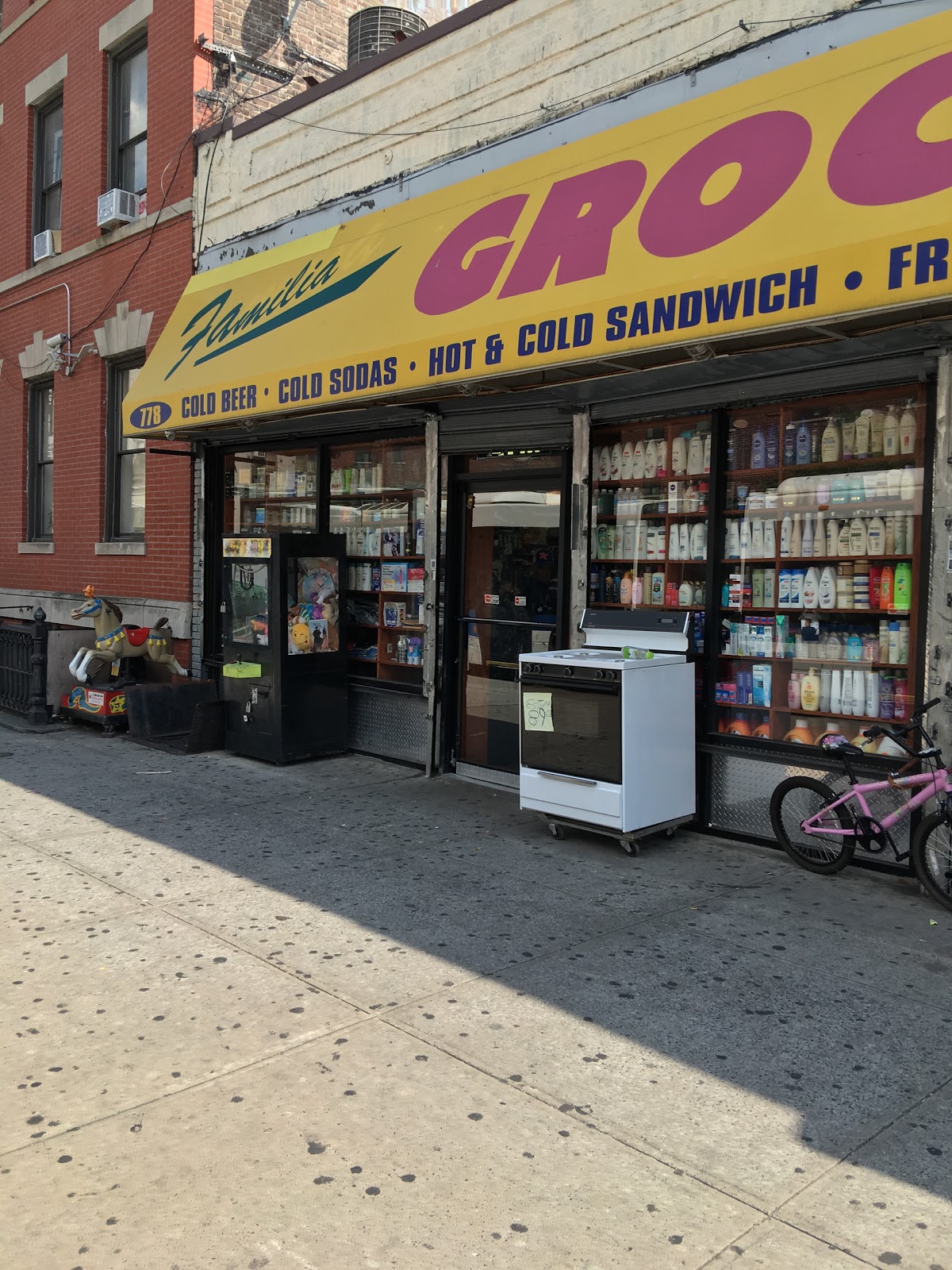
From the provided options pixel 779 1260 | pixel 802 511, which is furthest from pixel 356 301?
pixel 779 1260

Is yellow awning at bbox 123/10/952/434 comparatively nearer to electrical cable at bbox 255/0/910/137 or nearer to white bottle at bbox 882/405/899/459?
electrical cable at bbox 255/0/910/137

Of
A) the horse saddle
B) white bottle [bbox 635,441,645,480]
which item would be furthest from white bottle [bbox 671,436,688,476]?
the horse saddle

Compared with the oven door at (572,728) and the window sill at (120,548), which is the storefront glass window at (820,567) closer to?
the oven door at (572,728)

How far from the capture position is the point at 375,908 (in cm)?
547

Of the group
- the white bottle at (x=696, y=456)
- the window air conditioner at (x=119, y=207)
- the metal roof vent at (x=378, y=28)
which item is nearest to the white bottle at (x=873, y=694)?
the white bottle at (x=696, y=456)

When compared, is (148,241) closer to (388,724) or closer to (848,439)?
(388,724)

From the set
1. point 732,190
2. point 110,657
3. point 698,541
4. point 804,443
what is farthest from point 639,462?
point 110,657

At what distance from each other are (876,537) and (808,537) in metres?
0.45

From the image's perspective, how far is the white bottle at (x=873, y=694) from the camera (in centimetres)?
627

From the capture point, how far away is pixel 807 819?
617 cm

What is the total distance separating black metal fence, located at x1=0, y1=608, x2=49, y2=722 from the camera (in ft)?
36.4

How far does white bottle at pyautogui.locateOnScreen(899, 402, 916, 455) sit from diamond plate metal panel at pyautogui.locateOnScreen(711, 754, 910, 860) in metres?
1.94

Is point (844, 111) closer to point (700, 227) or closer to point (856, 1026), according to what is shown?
point (700, 227)

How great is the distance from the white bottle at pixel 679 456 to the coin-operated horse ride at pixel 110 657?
6.17 metres
